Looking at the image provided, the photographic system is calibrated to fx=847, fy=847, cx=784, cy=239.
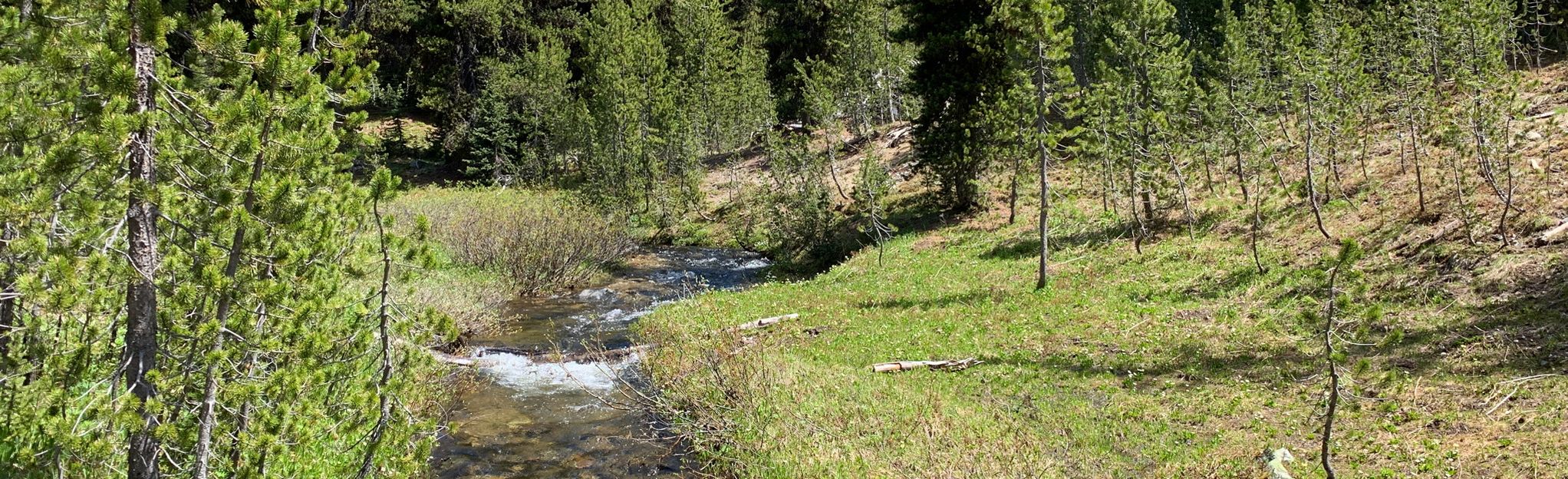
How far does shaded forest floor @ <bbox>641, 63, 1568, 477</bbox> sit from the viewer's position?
877 cm

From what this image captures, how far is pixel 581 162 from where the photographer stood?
151 ft

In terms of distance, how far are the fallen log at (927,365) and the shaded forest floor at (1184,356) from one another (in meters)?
0.29

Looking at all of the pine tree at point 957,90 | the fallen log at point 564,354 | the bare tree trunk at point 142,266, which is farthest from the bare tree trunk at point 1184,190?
the bare tree trunk at point 142,266

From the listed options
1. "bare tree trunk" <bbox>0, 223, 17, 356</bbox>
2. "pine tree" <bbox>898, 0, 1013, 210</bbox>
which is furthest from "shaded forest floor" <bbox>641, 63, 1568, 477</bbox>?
"pine tree" <bbox>898, 0, 1013, 210</bbox>

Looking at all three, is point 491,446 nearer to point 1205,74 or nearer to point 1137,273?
point 1137,273

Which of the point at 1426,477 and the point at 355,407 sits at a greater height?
the point at 355,407

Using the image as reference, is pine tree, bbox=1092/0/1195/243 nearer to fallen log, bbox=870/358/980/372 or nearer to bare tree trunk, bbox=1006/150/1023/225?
bare tree trunk, bbox=1006/150/1023/225

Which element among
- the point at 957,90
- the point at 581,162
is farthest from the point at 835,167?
the point at 957,90

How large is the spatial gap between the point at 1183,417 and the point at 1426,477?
269cm

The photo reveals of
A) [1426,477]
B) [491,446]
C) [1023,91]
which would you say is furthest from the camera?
[1023,91]

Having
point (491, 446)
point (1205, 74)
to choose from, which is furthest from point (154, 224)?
point (1205, 74)

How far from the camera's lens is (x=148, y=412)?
17.4 ft

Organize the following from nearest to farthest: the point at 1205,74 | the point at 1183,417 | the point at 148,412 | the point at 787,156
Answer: the point at 148,412 → the point at 1183,417 → the point at 787,156 → the point at 1205,74

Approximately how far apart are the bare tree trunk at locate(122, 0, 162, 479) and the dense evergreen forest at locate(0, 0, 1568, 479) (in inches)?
0.8
